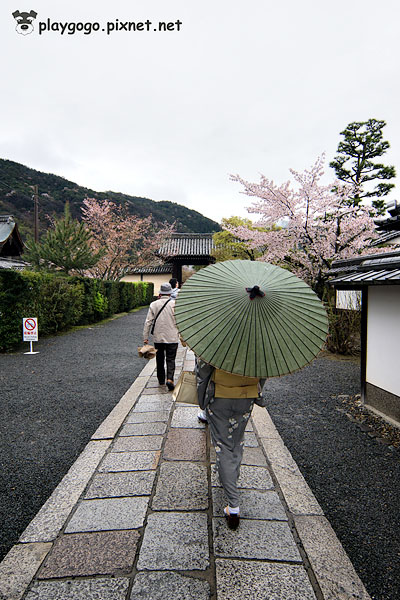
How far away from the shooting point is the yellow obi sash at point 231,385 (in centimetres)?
214

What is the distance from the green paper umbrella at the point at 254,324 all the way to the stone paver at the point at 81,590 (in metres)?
1.18

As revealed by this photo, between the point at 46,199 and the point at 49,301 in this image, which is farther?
the point at 46,199

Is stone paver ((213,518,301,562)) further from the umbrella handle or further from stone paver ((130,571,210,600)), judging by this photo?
the umbrella handle

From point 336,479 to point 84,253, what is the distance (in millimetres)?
13350

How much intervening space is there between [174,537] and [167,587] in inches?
13.8

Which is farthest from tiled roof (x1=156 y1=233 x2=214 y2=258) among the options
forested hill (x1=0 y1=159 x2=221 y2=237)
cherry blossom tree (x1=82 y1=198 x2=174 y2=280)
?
forested hill (x1=0 y1=159 x2=221 y2=237)

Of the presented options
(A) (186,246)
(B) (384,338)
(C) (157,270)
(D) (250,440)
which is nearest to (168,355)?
(D) (250,440)

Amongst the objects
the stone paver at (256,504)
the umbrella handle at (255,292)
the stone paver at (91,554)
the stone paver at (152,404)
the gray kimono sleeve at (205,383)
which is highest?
the umbrella handle at (255,292)

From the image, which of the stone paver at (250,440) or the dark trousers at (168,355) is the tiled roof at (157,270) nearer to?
the dark trousers at (168,355)

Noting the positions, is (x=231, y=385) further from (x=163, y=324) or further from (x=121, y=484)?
(x=163, y=324)

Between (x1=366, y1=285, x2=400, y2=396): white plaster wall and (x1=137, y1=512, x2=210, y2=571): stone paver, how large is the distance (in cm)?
294

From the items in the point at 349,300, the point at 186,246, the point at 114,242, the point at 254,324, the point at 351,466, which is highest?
the point at 186,246

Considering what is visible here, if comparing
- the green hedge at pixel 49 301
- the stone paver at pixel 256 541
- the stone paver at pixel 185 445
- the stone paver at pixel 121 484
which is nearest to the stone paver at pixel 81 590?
the stone paver at pixel 256 541

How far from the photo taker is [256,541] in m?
2.00
